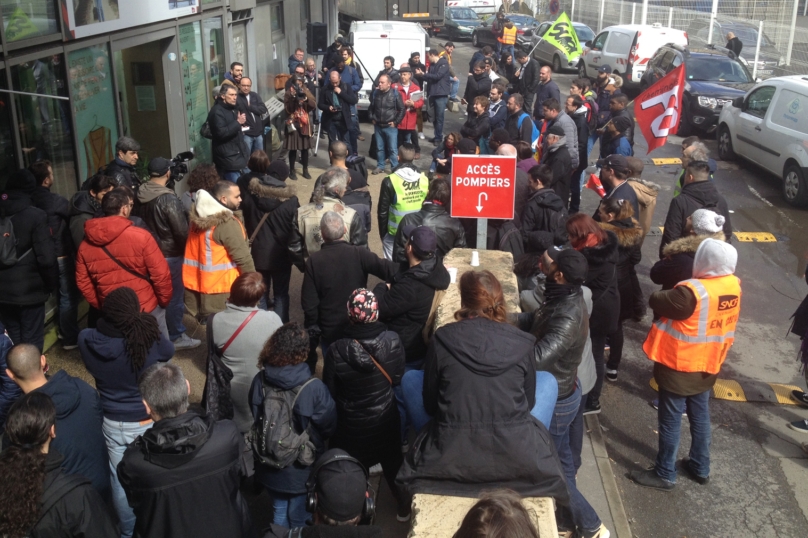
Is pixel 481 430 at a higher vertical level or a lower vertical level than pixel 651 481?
higher

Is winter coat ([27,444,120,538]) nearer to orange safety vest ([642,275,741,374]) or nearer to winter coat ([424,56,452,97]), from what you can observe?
orange safety vest ([642,275,741,374])

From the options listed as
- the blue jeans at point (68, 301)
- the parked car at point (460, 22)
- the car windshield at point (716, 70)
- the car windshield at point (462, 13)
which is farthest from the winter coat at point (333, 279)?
the car windshield at point (462, 13)

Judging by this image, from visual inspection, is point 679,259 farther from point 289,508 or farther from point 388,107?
point 388,107

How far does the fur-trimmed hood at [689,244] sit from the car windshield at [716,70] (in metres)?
12.7

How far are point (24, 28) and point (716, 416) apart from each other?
694cm

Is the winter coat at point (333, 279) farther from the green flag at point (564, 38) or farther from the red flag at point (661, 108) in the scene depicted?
the green flag at point (564, 38)

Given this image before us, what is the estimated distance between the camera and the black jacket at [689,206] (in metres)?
6.97

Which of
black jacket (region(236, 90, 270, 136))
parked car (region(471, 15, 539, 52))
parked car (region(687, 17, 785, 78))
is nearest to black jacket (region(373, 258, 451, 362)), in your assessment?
black jacket (region(236, 90, 270, 136))

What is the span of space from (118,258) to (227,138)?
451cm

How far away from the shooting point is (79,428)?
3.79 meters

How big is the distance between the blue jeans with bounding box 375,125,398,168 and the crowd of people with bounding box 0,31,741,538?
15.4ft

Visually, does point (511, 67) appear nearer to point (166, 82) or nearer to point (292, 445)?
point (166, 82)

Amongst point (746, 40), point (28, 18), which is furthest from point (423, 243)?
point (746, 40)

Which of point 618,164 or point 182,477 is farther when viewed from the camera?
point 618,164
